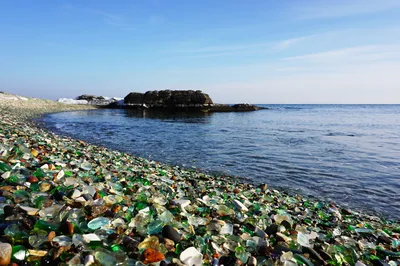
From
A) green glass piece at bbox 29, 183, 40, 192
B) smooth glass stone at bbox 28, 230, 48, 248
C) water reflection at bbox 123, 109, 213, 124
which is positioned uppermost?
green glass piece at bbox 29, 183, 40, 192

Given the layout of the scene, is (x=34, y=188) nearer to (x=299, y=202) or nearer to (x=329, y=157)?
(x=299, y=202)

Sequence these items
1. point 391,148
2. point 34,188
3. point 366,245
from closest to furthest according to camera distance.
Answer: point 34,188 → point 366,245 → point 391,148

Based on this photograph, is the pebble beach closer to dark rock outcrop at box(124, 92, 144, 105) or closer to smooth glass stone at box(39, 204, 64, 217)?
smooth glass stone at box(39, 204, 64, 217)

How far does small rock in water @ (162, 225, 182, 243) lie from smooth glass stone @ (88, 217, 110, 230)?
52 centimetres

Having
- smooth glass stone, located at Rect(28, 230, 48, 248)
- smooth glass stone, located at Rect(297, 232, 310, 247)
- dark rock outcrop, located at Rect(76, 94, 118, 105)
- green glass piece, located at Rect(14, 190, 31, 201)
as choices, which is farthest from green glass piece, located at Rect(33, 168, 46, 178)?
dark rock outcrop, located at Rect(76, 94, 118, 105)

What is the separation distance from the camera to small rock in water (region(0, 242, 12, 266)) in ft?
5.22

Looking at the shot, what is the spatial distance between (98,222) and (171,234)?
0.66 meters

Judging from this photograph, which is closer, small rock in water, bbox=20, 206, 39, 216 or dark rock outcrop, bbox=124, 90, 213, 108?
small rock in water, bbox=20, 206, 39, 216

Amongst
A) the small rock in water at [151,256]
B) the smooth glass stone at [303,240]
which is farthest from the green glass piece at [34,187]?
the smooth glass stone at [303,240]

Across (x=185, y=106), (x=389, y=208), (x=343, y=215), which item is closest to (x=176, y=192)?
(x=343, y=215)

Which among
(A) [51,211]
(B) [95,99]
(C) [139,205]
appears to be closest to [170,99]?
(B) [95,99]

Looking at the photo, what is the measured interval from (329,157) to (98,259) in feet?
33.8

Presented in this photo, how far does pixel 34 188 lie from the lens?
9.55 ft

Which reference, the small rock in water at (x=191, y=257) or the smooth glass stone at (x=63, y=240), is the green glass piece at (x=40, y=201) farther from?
the small rock in water at (x=191, y=257)
